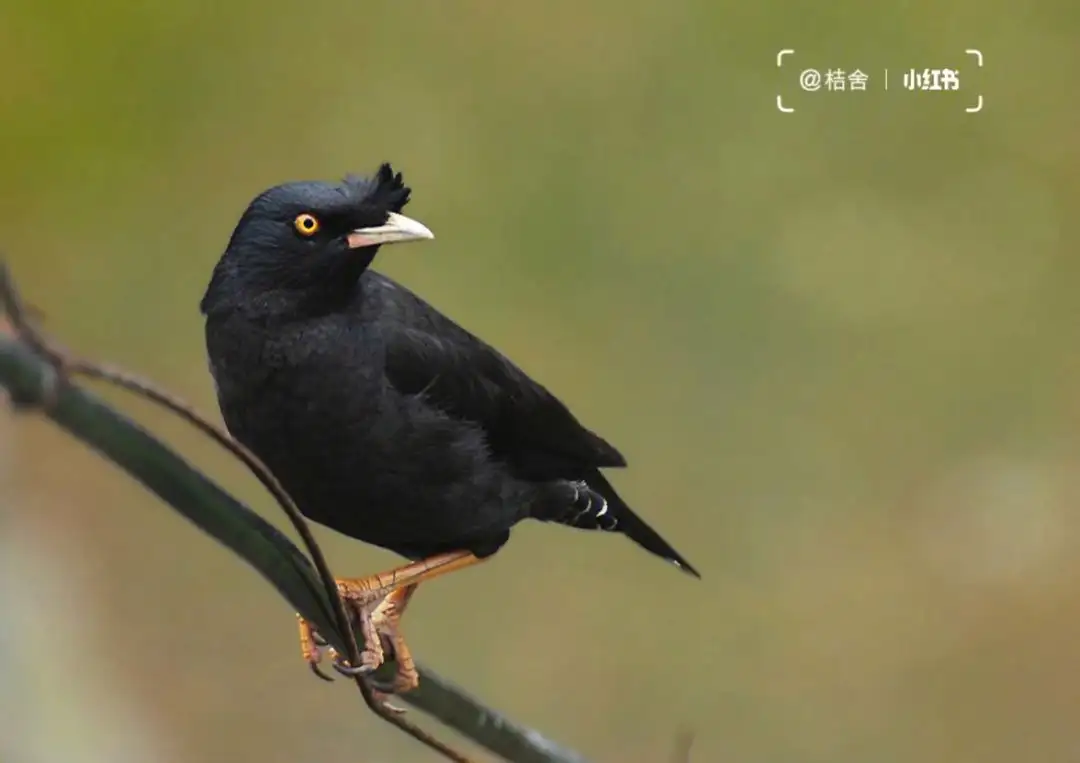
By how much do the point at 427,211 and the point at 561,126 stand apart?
25 cm

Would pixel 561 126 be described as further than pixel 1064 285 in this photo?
No

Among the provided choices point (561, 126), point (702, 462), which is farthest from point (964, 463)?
point (561, 126)

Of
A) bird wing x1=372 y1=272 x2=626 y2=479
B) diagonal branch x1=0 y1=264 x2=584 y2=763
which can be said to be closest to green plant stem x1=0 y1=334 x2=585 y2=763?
diagonal branch x1=0 y1=264 x2=584 y2=763

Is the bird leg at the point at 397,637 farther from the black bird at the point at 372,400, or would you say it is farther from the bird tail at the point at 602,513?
the bird tail at the point at 602,513

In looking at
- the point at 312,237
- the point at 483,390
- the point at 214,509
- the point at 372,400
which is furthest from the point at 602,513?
the point at 214,509

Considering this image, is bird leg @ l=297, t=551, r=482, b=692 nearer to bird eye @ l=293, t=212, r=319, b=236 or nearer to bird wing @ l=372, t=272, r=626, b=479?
bird wing @ l=372, t=272, r=626, b=479

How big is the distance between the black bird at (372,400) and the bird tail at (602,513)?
0.01 meters

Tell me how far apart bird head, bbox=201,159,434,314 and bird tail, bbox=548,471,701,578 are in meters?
0.30

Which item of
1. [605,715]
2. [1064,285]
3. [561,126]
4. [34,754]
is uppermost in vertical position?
[561,126]

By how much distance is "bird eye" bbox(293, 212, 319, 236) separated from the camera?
853mm

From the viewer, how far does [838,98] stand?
174 centimetres

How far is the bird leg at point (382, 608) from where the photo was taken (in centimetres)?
91

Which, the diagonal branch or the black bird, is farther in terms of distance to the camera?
the black bird

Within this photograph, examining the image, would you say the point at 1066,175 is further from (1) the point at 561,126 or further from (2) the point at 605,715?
(2) the point at 605,715
